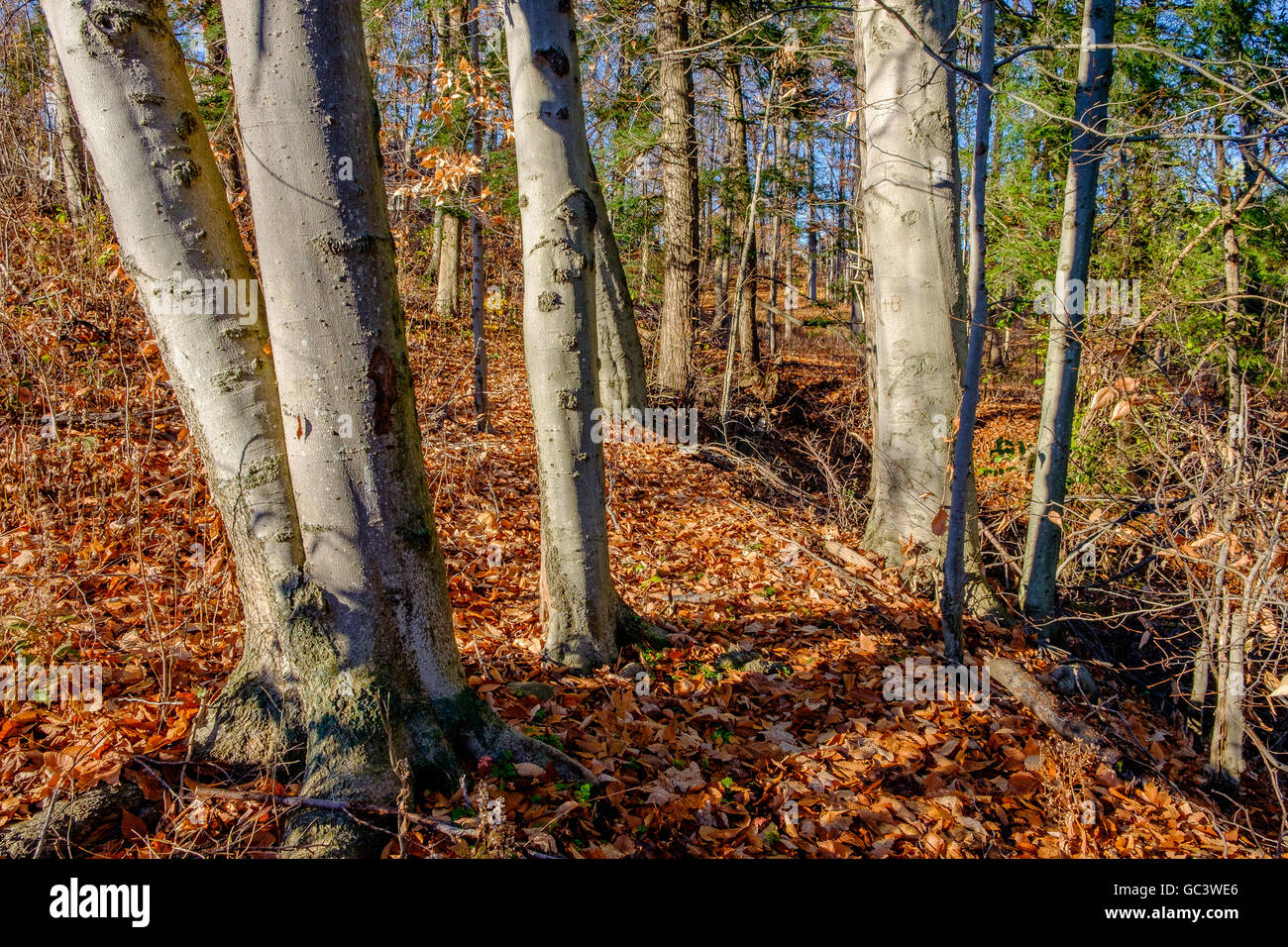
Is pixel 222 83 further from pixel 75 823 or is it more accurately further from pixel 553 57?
pixel 75 823

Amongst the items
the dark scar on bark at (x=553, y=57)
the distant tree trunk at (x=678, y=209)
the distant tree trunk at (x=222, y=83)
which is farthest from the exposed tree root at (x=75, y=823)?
the distant tree trunk at (x=678, y=209)

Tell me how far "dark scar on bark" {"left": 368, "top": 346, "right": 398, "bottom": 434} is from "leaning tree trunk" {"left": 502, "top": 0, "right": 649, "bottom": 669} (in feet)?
3.44

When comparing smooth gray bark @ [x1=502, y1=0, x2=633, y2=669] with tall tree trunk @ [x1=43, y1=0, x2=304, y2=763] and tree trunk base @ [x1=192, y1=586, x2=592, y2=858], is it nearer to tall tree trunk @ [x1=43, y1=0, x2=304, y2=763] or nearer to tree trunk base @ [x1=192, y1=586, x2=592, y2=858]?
tree trunk base @ [x1=192, y1=586, x2=592, y2=858]

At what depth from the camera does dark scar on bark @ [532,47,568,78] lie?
328 cm

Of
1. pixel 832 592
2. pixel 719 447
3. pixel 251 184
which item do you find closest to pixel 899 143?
pixel 832 592

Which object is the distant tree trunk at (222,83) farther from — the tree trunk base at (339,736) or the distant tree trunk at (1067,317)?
the distant tree trunk at (1067,317)

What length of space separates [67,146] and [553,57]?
795cm

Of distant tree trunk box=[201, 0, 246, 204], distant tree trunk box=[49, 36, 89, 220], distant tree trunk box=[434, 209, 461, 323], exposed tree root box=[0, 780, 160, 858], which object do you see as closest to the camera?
exposed tree root box=[0, 780, 160, 858]

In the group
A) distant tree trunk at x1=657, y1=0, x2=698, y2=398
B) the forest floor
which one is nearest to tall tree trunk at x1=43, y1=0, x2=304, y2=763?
the forest floor

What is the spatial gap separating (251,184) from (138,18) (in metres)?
0.69

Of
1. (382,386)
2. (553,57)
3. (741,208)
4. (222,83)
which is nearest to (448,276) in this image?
(741,208)

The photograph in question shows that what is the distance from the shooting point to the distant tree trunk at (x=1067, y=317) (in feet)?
14.1

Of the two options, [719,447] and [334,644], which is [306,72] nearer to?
[334,644]

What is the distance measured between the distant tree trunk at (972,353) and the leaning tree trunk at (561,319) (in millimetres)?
1903
